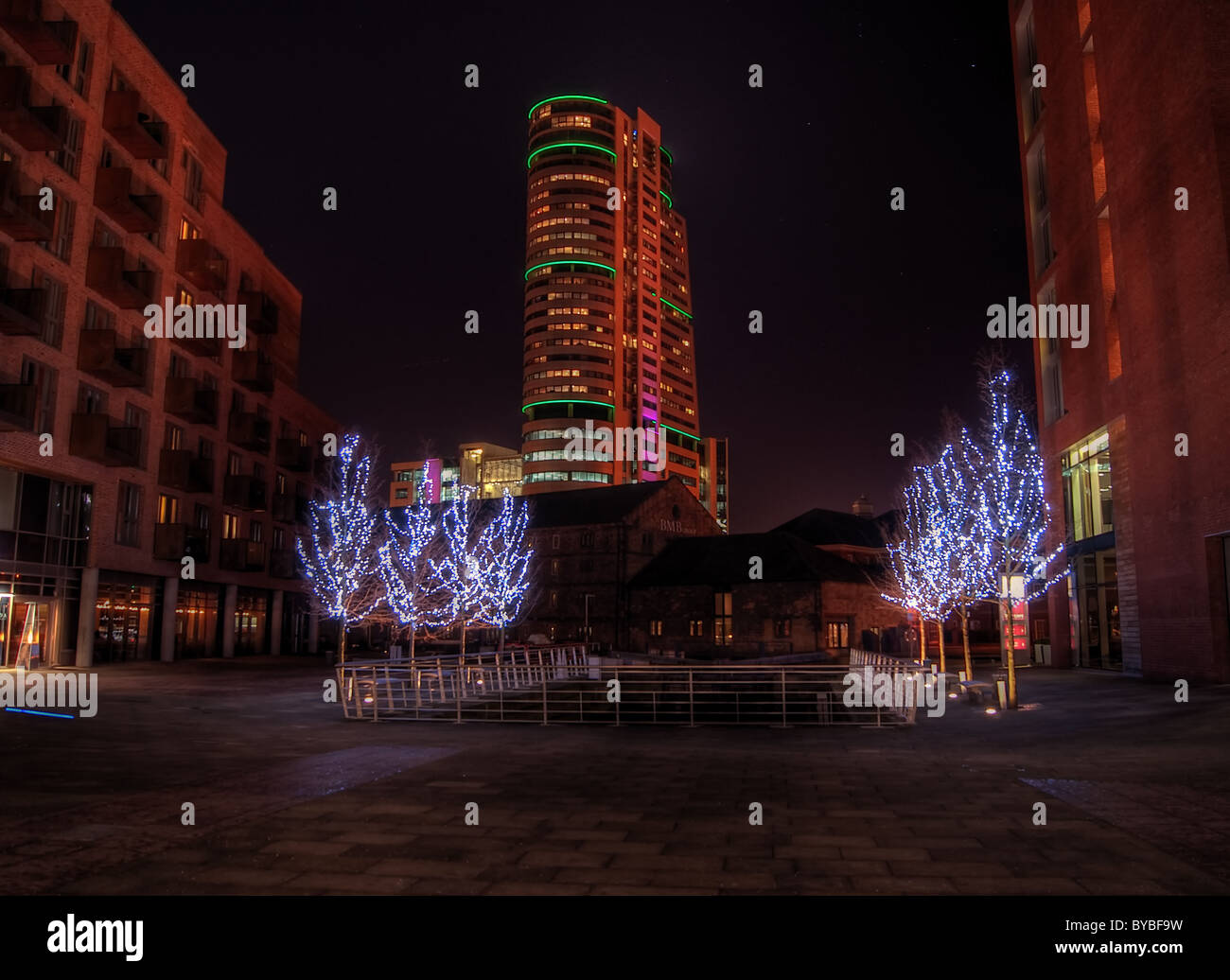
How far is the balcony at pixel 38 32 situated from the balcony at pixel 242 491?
59.7ft

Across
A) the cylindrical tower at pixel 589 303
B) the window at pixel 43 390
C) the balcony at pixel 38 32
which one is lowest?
the window at pixel 43 390

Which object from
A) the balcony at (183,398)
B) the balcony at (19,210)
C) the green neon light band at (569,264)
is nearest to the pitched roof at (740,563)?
the balcony at (183,398)

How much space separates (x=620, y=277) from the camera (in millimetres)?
154000

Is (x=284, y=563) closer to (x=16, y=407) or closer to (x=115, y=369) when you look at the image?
(x=115, y=369)

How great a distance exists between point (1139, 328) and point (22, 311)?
32009 mm

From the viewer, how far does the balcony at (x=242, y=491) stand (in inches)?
1577

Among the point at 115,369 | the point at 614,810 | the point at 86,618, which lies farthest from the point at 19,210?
the point at 614,810

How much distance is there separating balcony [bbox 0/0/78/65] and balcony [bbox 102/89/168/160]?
3463mm

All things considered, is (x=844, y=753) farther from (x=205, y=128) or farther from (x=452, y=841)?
(x=205, y=128)

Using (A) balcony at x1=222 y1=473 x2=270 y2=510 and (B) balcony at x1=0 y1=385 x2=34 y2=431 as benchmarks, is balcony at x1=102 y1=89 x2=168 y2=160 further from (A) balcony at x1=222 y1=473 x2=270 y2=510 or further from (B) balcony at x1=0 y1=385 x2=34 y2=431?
(A) balcony at x1=222 y1=473 x2=270 y2=510

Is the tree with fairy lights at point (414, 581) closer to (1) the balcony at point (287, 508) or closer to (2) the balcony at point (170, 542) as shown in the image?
(1) the balcony at point (287, 508)

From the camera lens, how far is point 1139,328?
23.0 metres
